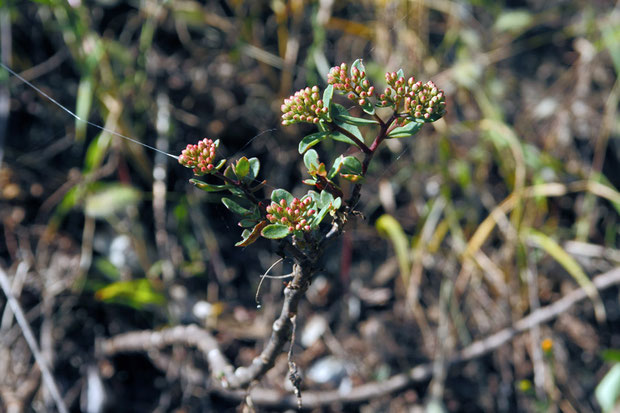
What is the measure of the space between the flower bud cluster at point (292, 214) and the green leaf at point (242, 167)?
0.06 meters

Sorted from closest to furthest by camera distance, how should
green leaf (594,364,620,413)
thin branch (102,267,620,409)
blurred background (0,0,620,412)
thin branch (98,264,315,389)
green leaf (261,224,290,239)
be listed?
1. green leaf (261,224,290,239)
2. thin branch (98,264,315,389)
3. green leaf (594,364,620,413)
4. thin branch (102,267,620,409)
5. blurred background (0,0,620,412)

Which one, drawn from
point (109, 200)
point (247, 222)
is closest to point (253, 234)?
point (247, 222)

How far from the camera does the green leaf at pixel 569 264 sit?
63.5 inches

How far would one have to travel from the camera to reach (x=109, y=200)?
1.67 meters

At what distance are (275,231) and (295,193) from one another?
124 centimetres

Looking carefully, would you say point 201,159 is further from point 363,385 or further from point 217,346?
point 363,385

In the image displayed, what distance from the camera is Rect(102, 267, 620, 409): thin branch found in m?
1.49

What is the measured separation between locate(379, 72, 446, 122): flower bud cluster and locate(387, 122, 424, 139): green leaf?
2 centimetres

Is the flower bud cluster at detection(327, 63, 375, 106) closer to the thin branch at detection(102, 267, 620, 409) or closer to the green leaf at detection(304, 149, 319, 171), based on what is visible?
the green leaf at detection(304, 149, 319, 171)

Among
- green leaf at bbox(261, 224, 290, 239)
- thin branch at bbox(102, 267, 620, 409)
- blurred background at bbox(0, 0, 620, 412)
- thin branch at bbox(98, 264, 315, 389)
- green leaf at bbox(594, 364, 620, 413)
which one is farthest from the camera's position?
blurred background at bbox(0, 0, 620, 412)

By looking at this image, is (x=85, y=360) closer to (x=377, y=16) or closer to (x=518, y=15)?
(x=377, y=16)

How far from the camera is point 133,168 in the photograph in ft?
6.07

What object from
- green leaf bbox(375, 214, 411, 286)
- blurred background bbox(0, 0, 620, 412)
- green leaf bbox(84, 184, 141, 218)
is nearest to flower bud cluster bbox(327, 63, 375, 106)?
blurred background bbox(0, 0, 620, 412)

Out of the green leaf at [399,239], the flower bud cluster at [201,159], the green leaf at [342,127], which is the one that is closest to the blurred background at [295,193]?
the green leaf at [399,239]
